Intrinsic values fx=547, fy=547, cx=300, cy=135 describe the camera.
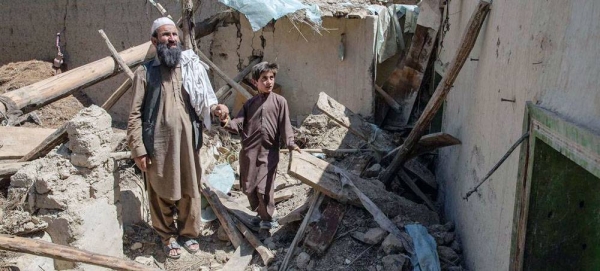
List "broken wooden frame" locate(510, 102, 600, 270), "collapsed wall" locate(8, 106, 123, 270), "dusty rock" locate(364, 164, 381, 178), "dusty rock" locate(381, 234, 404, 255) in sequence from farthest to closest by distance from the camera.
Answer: "dusty rock" locate(364, 164, 381, 178)
"dusty rock" locate(381, 234, 404, 255)
"collapsed wall" locate(8, 106, 123, 270)
"broken wooden frame" locate(510, 102, 600, 270)

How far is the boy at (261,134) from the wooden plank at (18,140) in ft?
5.69

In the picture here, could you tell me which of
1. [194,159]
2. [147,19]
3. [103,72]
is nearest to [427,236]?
[194,159]

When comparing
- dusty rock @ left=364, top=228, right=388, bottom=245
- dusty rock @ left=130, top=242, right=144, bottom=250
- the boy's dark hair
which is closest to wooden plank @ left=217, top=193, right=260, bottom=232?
dusty rock @ left=130, top=242, right=144, bottom=250

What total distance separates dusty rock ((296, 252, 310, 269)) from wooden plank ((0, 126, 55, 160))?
8.12 ft

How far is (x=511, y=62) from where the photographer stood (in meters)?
3.42

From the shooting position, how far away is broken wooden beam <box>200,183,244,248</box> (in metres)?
4.95

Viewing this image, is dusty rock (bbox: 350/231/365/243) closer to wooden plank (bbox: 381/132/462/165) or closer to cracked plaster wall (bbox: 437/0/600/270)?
cracked plaster wall (bbox: 437/0/600/270)

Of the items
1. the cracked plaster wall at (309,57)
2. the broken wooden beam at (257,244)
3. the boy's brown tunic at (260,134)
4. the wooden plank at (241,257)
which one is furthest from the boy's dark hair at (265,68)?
the cracked plaster wall at (309,57)

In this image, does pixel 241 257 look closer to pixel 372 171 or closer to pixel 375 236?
pixel 375 236

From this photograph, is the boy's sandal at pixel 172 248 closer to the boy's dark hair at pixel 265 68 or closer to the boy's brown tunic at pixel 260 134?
the boy's brown tunic at pixel 260 134

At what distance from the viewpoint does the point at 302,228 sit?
15.9 feet

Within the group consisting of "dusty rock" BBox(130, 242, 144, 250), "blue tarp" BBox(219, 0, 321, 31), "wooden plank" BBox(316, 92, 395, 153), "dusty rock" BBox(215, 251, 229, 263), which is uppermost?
"blue tarp" BBox(219, 0, 321, 31)

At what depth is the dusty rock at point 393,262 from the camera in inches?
168

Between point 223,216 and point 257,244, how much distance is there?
1.53 ft
